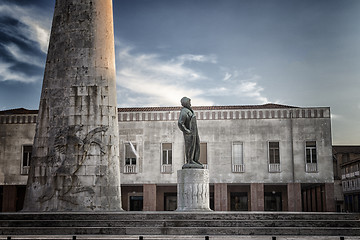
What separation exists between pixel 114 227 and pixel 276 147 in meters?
22.0

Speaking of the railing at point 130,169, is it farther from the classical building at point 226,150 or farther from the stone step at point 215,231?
the stone step at point 215,231

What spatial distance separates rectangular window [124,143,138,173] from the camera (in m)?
32.8

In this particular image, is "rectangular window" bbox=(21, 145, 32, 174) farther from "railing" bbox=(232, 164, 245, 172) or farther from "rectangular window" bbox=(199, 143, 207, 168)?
"railing" bbox=(232, 164, 245, 172)

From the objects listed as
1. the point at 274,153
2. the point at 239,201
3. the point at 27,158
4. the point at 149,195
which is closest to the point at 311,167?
the point at 274,153

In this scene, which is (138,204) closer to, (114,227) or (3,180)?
(3,180)

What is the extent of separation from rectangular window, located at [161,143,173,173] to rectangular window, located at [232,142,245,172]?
4.34 meters

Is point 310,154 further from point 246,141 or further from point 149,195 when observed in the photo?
point 149,195

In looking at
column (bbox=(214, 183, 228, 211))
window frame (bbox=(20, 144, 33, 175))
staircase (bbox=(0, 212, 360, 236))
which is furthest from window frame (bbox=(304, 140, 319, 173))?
staircase (bbox=(0, 212, 360, 236))

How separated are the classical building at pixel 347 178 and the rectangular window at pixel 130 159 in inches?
1020

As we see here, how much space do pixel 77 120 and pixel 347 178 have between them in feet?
137

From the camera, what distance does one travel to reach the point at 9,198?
33406 mm

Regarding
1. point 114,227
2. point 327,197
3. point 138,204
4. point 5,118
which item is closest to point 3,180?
point 5,118

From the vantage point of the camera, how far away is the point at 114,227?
38.4 ft

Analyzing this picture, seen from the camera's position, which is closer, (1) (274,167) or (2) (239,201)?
(1) (274,167)
